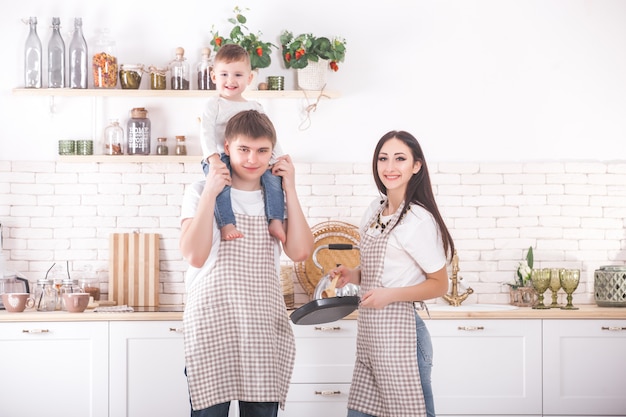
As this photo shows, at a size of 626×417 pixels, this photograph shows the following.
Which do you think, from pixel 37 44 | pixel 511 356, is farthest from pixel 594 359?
pixel 37 44

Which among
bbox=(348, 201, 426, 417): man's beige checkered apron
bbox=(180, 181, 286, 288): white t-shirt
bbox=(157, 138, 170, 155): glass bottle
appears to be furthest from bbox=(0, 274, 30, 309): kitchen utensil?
bbox=(348, 201, 426, 417): man's beige checkered apron

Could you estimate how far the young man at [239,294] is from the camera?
8.43 feet

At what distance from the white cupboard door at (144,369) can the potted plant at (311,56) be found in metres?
1.55

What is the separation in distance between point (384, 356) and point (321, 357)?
1378mm

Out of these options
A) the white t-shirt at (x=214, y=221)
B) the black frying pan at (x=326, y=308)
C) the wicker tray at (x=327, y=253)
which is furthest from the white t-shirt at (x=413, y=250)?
the wicker tray at (x=327, y=253)

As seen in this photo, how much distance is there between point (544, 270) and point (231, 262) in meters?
2.40

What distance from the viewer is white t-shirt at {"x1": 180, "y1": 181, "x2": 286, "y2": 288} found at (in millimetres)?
2658

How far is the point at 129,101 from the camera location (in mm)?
4684

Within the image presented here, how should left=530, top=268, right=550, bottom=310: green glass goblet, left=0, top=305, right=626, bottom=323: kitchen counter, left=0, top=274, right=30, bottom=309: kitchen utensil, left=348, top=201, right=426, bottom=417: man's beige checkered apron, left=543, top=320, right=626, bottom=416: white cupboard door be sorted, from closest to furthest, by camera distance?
left=348, top=201, right=426, bottom=417: man's beige checkered apron < left=0, top=305, right=626, bottom=323: kitchen counter < left=543, top=320, right=626, bottom=416: white cupboard door < left=0, top=274, right=30, bottom=309: kitchen utensil < left=530, top=268, right=550, bottom=310: green glass goblet

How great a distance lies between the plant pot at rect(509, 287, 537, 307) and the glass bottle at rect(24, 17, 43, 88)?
2893mm

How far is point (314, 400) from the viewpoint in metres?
4.10

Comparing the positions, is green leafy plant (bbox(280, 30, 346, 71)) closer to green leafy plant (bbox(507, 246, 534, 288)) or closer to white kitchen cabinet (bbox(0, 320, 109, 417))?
green leafy plant (bbox(507, 246, 534, 288))

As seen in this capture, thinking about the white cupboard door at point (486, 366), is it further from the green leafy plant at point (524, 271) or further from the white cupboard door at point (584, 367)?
the green leafy plant at point (524, 271)

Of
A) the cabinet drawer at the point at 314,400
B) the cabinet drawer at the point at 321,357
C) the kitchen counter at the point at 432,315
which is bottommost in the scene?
the cabinet drawer at the point at 314,400
